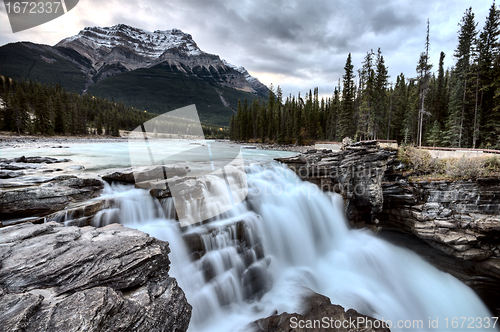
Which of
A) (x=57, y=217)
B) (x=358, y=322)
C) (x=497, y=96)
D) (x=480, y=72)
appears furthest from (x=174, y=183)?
(x=480, y=72)

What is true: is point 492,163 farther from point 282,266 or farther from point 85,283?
point 85,283

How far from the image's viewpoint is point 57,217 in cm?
614

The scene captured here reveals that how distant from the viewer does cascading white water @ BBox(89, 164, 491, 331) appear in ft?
22.6

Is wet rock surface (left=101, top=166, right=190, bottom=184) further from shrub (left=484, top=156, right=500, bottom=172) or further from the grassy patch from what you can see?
shrub (left=484, top=156, right=500, bottom=172)

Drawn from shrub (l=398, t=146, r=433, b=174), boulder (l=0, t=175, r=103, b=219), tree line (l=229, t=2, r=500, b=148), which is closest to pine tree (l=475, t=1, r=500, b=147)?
tree line (l=229, t=2, r=500, b=148)

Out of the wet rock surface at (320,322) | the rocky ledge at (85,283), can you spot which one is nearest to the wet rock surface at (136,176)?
the rocky ledge at (85,283)

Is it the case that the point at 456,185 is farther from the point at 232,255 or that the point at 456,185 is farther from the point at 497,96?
the point at 497,96

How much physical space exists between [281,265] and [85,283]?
7940mm

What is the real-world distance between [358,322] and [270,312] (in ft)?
9.17

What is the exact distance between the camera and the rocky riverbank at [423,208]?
10.7 meters

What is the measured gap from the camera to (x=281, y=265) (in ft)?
30.6

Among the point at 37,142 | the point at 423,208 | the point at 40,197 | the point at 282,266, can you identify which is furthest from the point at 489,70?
the point at 37,142

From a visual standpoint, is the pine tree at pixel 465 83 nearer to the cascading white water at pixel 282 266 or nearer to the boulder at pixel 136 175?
the cascading white water at pixel 282 266

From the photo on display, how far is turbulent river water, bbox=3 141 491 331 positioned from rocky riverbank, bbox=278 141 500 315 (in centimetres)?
108
